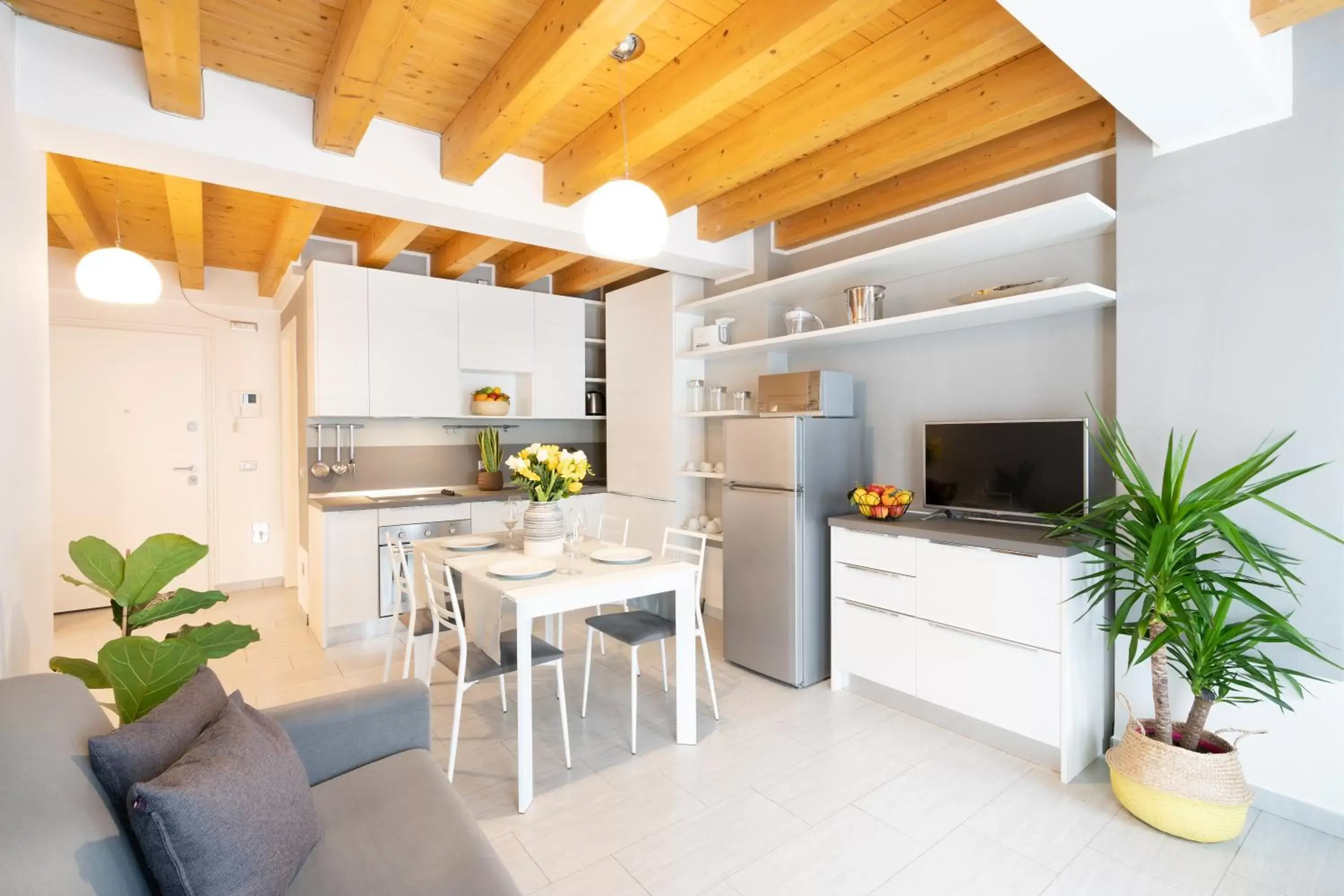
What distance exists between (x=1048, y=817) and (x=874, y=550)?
1.24 metres

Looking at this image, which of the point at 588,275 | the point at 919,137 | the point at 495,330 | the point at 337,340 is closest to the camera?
the point at 919,137

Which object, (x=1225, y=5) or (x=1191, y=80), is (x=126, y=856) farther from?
(x=1191, y=80)

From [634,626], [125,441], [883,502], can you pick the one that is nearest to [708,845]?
[634,626]

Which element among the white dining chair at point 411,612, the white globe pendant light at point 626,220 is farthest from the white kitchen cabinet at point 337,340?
the white globe pendant light at point 626,220

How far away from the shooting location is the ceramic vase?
3.02 metres

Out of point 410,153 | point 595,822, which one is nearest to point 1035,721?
point 595,822

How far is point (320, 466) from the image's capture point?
4.63 metres

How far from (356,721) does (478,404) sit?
10.9ft

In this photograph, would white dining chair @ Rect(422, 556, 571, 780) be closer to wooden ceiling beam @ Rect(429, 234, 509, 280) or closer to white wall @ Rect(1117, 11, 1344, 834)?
wooden ceiling beam @ Rect(429, 234, 509, 280)

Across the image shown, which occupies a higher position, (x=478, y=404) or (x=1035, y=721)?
(x=478, y=404)

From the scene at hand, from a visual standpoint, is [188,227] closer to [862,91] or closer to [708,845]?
[862,91]

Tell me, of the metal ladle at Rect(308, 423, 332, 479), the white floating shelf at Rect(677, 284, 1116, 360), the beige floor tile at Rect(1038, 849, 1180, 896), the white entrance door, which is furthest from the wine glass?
the white entrance door

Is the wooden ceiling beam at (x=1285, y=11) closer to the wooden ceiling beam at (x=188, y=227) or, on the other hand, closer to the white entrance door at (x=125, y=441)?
the wooden ceiling beam at (x=188, y=227)

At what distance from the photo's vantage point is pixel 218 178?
109 inches
